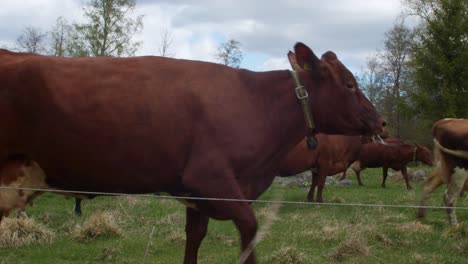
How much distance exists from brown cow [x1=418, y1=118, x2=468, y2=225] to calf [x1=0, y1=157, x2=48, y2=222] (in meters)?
7.21

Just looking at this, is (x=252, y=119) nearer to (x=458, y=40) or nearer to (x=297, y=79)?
(x=297, y=79)

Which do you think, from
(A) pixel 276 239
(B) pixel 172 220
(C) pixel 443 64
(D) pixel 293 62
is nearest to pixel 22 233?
(B) pixel 172 220

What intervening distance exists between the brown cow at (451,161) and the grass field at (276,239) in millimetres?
507

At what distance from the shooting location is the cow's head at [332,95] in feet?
16.2

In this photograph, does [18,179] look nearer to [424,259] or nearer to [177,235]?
[177,235]

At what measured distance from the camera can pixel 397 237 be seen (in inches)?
327

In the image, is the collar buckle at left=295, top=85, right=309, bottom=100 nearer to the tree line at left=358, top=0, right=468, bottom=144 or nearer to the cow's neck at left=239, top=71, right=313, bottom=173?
the cow's neck at left=239, top=71, right=313, bottom=173

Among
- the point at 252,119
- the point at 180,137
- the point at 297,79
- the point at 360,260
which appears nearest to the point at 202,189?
the point at 180,137

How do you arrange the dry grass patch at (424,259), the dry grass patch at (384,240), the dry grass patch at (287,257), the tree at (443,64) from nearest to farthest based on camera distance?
the dry grass patch at (287,257) < the dry grass patch at (424,259) < the dry grass patch at (384,240) < the tree at (443,64)

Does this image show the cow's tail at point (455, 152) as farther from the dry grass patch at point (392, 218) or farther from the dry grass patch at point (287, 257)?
the dry grass patch at point (287, 257)

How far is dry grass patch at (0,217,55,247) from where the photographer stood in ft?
25.4

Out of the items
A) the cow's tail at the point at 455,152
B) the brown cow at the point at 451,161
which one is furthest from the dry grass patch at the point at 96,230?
the cow's tail at the point at 455,152

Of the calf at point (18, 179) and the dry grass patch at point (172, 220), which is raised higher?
the calf at point (18, 179)

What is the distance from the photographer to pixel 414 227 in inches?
355
